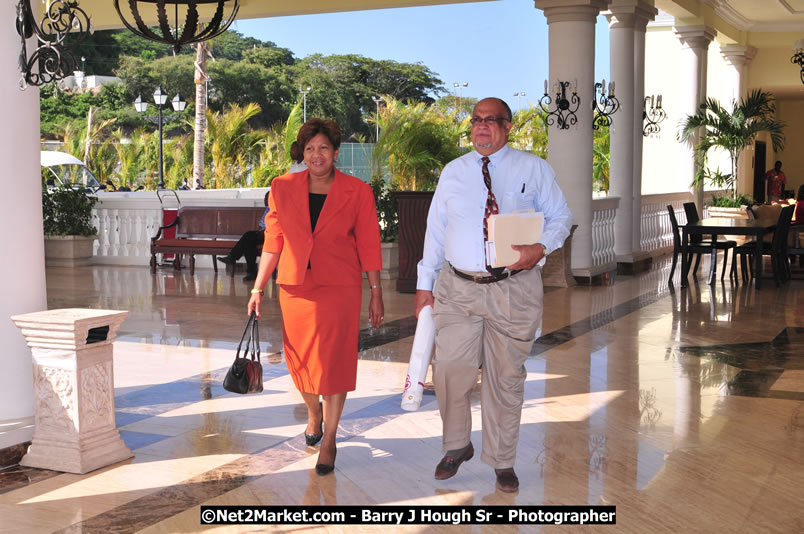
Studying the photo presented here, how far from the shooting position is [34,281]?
4.34 meters

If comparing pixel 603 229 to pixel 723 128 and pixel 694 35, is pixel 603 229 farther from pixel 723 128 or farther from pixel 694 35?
pixel 694 35

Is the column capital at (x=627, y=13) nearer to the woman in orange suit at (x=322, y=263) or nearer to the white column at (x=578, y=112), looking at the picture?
the white column at (x=578, y=112)

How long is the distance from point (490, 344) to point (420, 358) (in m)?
0.30

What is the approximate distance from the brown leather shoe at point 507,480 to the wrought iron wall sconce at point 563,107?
294 inches

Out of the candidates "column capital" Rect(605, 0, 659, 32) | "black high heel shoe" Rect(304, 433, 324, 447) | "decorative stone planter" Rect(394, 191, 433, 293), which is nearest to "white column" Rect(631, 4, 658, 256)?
"column capital" Rect(605, 0, 659, 32)

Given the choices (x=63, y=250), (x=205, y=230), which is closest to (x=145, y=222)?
(x=63, y=250)

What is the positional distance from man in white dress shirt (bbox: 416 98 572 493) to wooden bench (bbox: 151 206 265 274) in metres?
8.27

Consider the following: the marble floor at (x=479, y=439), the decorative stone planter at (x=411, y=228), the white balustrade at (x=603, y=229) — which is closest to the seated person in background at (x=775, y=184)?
the white balustrade at (x=603, y=229)

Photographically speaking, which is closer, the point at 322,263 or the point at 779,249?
the point at 322,263

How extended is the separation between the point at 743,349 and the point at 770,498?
3.48 m

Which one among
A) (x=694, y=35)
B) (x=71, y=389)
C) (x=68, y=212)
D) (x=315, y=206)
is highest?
(x=694, y=35)

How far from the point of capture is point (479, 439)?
4582 millimetres

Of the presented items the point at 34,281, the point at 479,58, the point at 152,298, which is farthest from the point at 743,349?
the point at 479,58

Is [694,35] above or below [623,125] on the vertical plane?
above
